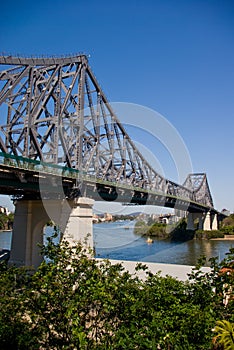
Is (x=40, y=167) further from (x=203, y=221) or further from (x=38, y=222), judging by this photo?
(x=203, y=221)

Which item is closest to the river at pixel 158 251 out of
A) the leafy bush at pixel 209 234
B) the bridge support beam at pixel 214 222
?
the leafy bush at pixel 209 234

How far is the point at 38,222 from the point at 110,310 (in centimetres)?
1522

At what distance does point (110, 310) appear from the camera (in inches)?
189

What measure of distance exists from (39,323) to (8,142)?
638 inches

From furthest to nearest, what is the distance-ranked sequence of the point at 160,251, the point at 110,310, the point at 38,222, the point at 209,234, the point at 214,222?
the point at 214,222, the point at 209,234, the point at 160,251, the point at 38,222, the point at 110,310

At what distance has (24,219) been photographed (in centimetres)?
1934

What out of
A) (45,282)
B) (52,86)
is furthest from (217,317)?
(52,86)

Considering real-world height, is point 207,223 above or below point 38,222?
below

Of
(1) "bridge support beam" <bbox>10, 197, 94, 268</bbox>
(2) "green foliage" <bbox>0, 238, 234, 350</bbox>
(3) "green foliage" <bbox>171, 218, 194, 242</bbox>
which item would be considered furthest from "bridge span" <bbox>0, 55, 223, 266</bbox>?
(3) "green foliage" <bbox>171, 218, 194, 242</bbox>

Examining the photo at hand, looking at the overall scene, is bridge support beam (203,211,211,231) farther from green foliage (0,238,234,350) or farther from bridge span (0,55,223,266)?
green foliage (0,238,234,350)

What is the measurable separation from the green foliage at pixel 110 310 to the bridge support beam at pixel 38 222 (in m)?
11.8

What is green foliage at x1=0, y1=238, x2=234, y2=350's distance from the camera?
4125 millimetres

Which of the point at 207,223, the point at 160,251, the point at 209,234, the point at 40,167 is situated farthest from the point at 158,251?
the point at 207,223

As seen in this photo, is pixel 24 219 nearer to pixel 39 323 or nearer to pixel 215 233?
pixel 39 323
